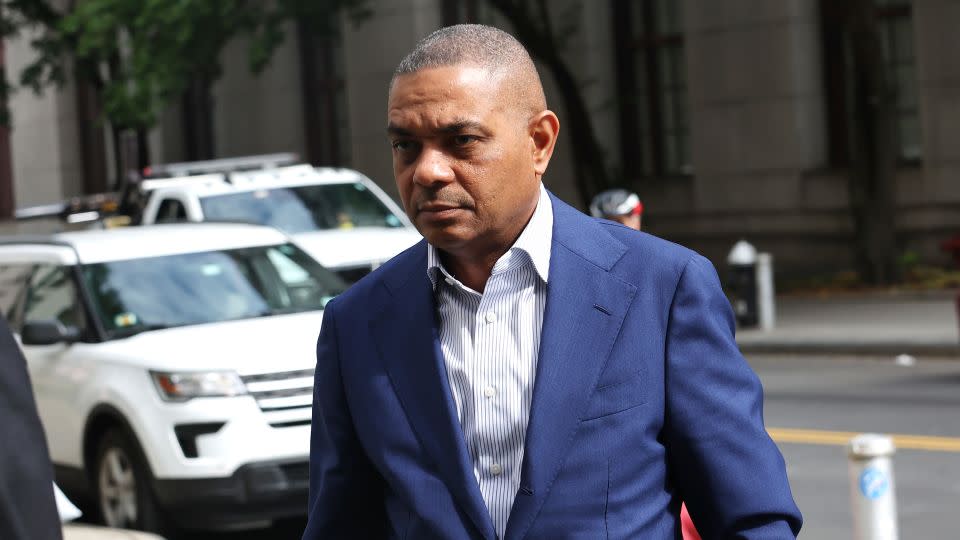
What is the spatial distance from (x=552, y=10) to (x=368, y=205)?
12582 millimetres

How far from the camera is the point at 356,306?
3.11 metres

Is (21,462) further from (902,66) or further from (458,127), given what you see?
(902,66)

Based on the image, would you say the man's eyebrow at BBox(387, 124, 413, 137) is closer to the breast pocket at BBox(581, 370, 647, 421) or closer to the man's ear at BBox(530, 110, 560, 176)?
the man's ear at BBox(530, 110, 560, 176)

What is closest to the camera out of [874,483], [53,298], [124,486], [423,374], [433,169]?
[433,169]

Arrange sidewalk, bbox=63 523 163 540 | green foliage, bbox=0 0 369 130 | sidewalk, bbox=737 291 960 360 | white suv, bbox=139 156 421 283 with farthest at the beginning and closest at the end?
green foliage, bbox=0 0 369 130, sidewalk, bbox=737 291 960 360, white suv, bbox=139 156 421 283, sidewalk, bbox=63 523 163 540

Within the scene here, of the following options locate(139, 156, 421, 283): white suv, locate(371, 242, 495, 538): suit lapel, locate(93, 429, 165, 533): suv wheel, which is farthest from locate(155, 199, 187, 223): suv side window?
locate(371, 242, 495, 538): suit lapel

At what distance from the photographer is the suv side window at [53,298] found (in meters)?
10.3

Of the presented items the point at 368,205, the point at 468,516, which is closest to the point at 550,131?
the point at 468,516

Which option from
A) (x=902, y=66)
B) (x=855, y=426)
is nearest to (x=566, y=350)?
(x=855, y=426)

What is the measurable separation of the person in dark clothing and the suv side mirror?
7211 millimetres

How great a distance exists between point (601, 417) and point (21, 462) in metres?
0.90

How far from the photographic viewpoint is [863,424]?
12211mm

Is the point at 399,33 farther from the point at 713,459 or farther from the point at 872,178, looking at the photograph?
the point at 713,459

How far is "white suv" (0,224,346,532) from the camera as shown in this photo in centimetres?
895
